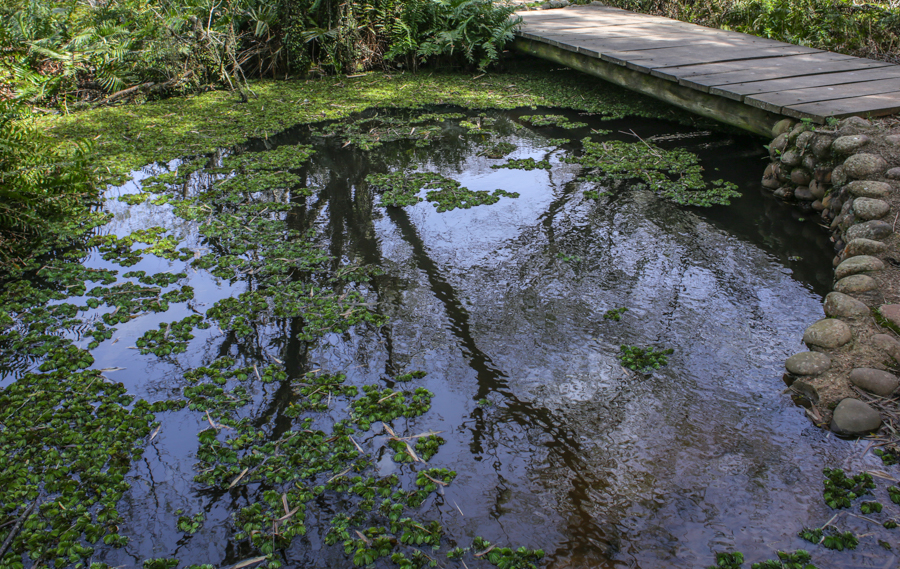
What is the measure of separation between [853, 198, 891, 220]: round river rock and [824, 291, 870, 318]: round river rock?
2.80ft

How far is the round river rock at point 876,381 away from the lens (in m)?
2.48

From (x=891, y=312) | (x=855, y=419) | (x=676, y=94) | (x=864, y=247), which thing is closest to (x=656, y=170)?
(x=676, y=94)

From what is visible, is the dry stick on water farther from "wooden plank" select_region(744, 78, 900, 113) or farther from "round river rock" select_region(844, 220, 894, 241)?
"wooden plank" select_region(744, 78, 900, 113)

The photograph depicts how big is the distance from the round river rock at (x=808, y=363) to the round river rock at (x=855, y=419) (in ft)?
0.71

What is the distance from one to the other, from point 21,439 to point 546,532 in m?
2.12

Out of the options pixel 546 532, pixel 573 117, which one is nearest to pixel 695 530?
pixel 546 532

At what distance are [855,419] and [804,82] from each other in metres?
3.89

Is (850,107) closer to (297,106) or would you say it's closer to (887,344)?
(887,344)

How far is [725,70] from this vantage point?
18.6ft

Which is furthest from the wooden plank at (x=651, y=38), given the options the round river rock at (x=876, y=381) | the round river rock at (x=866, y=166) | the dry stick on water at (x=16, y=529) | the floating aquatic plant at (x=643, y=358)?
the dry stick on water at (x=16, y=529)

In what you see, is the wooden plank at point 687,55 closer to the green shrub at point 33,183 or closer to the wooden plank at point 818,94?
the wooden plank at point 818,94

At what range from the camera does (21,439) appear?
241 centimetres

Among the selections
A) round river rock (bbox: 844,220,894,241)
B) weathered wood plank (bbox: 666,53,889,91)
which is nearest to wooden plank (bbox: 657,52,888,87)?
weathered wood plank (bbox: 666,53,889,91)

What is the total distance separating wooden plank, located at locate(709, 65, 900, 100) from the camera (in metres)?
4.99
